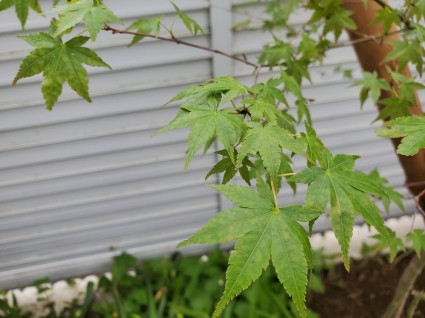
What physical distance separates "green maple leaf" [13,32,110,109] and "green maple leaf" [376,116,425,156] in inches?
27.7

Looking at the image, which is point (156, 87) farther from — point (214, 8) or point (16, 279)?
point (16, 279)

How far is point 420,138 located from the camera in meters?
0.97

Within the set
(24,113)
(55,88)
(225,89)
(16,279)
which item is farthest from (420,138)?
(16,279)

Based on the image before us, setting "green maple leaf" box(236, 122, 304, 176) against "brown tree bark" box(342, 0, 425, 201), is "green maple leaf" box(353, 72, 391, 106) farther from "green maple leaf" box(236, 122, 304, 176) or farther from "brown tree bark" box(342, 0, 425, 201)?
"green maple leaf" box(236, 122, 304, 176)

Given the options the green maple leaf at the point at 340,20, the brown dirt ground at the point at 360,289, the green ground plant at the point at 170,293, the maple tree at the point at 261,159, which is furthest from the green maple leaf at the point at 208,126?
the brown dirt ground at the point at 360,289

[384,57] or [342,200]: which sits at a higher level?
[384,57]

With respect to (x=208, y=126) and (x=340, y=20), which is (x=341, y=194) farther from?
(x=340, y=20)

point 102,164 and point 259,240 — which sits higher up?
point 102,164

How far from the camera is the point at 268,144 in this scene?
93cm

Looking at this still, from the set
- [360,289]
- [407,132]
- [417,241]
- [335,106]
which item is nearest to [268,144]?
[407,132]

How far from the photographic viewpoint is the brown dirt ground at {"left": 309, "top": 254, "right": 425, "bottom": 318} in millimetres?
2607

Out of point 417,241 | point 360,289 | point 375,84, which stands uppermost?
point 375,84

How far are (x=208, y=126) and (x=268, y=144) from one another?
5.7 inches

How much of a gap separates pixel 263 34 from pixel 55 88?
4.34 feet
